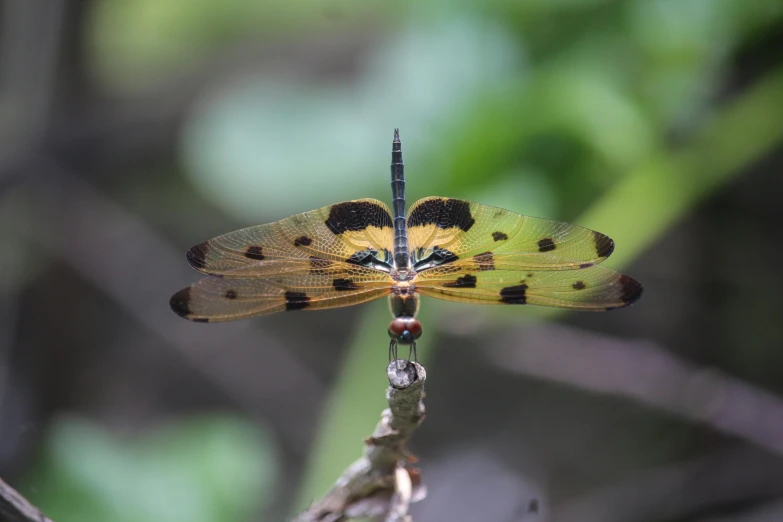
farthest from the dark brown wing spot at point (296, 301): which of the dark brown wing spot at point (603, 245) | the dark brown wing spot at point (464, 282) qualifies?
the dark brown wing spot at point (603, 245)

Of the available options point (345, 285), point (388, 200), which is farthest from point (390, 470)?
point (388, 200)

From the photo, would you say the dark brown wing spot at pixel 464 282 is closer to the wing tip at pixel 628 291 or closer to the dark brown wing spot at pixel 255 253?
the wing tip at pixel 628 291

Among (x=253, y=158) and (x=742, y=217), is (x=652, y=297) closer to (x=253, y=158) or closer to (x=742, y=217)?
(x=742, y=217)

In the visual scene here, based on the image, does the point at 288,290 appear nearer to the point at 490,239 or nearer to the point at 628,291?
the point at 490,239

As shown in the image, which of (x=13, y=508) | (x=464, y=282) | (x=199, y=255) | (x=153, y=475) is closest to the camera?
(x=13, y=508)

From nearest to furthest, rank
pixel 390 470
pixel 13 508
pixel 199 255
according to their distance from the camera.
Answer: pixel 13 508 → pixel 390 470 → pixel 199 255

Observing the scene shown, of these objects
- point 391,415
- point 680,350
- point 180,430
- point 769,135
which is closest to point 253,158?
point 180,430

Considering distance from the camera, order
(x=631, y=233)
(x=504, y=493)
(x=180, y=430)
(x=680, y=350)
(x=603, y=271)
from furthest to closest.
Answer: (x=680, y=350) → (x=504, y=493) → (x=180, y=430) → (x=631, y=233) → (x=603, y=271)

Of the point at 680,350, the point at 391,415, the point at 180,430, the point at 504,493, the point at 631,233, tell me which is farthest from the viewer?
the point at 680,350
